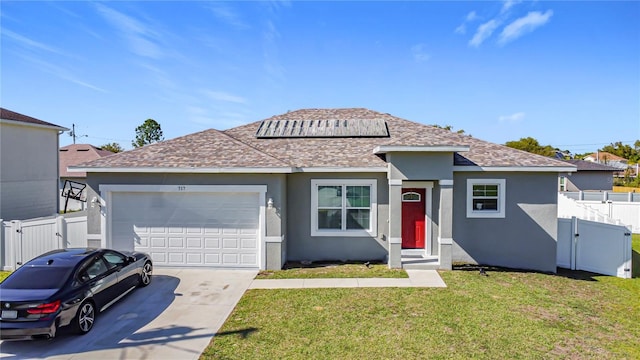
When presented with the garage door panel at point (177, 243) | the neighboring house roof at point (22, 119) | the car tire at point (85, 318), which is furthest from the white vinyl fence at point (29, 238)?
the neighboring house roof at point (22, 119)

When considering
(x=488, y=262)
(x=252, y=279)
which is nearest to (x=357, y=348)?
(x=252, y=279)

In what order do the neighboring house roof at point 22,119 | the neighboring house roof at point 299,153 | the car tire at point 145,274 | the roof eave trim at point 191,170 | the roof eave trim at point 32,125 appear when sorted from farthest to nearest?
the neighboring house roof at point 22,119
the roof eave trim at point 32,125
the neighboring house roof at point 299,153
the roof eave trim at point 191,170
the car tire at point 145,274

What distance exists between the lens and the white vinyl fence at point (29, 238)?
10711 mm

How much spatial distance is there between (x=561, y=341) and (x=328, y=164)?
7659mm

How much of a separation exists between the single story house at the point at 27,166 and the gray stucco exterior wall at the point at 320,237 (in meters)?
12.6

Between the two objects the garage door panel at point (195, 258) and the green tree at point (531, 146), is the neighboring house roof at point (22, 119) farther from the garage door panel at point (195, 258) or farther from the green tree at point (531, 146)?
the green tree at point (531, 146)

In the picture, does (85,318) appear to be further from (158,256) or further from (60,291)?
(158,256)

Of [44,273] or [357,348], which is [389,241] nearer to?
[357,348]

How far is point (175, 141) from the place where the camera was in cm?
1252

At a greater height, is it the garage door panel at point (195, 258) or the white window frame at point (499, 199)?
the white window frame at point (499, 199)

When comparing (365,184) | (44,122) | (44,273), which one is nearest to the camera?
(44,273)

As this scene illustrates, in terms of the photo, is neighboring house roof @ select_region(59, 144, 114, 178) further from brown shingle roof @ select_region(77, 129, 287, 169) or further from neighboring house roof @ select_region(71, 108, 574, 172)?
neighboring house roof @ select_region(71, 108, 574, 172)

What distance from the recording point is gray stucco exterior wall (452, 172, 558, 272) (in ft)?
37.8

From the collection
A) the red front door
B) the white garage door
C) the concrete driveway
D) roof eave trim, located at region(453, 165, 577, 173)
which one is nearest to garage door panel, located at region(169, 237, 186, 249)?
the white garage door
